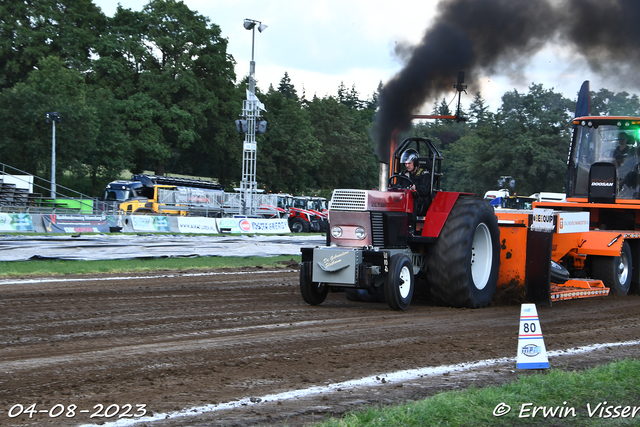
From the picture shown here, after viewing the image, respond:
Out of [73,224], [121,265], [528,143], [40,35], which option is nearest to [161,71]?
[40,35]

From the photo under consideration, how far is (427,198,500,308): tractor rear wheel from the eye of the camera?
371 inches

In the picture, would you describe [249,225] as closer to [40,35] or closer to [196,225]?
[196,225]

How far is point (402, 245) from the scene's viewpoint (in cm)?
962

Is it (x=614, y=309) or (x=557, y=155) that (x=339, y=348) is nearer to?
(x=614, y=309)

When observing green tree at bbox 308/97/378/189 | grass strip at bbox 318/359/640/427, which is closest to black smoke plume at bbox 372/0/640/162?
grass strip at bbox 318/359/640/427

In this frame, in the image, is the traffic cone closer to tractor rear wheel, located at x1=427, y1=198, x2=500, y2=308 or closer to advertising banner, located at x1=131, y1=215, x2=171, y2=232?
tractor rear wheel, located at x1=427, y1=198, x2=500, y2=308

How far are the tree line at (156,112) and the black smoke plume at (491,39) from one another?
937 inches

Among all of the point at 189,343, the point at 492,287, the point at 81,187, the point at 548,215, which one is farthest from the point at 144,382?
the point at 81,187

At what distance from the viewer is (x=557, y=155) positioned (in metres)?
59.5

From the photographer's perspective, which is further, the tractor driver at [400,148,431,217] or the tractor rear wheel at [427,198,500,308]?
the tractor driver at [400,148,431,217]

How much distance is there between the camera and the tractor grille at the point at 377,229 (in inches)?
366

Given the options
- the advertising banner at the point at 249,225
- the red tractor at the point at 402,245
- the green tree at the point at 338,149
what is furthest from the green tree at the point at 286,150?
the red tractor at the point at 402,245

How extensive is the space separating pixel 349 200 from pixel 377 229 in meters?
0.56

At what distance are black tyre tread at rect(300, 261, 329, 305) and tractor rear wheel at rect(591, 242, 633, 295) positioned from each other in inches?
210
